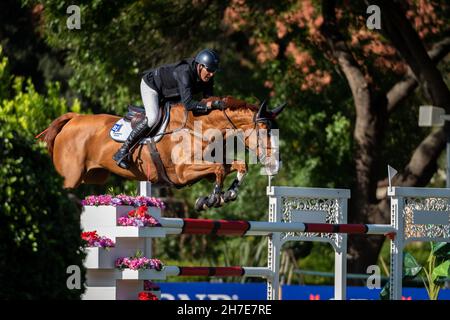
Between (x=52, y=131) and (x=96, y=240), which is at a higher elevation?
(x=52, y=131)

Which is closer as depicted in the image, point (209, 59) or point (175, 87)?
point (209, 59)

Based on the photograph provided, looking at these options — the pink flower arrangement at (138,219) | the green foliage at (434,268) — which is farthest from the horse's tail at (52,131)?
the pink flower arrangement at (138,219)

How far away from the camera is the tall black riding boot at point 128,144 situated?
9.77 metres

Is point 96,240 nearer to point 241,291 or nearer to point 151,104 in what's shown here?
point 151,104

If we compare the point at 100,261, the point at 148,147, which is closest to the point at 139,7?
the point at 148,147

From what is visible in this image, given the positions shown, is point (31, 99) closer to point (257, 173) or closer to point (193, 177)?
point (257, 173)

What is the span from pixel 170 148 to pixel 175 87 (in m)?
0.59

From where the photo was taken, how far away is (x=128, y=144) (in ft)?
32.2

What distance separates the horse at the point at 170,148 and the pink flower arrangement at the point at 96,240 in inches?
79.3

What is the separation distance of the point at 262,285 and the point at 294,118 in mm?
5416

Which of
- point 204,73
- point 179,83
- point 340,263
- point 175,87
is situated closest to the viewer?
point 204,73

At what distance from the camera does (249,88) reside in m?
18.8

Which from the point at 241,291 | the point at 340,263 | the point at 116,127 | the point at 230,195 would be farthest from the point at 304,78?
the point at 230,195

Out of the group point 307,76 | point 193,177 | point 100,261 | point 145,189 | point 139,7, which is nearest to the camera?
point 100,261
